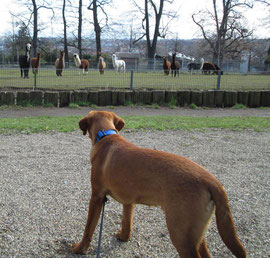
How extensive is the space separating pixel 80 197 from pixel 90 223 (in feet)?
3.73

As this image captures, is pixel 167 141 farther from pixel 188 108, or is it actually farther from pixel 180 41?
pixel 180 41

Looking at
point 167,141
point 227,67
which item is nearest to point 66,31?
point 227,67

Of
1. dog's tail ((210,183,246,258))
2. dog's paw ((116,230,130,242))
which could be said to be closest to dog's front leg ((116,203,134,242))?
dog's paw ((116,230,130,242))

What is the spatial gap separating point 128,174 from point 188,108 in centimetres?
945

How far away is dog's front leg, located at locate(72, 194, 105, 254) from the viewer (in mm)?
2385

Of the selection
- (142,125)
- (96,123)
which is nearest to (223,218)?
(96,123)

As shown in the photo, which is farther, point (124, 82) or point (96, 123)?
point (124, 82)

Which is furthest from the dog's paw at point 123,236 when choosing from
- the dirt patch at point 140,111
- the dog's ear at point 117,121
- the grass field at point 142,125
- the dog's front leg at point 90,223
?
the dirt patch at point 140,111

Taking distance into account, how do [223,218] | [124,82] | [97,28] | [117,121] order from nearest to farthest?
[223,218] → [117,121] → [124,82] → [97,28]

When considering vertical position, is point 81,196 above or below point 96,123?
below

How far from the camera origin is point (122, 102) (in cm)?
1109

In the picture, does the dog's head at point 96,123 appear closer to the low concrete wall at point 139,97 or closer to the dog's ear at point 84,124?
the dog's ear at point 84,124

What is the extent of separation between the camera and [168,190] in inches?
73.2

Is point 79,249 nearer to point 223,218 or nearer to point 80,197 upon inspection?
point 80,197
